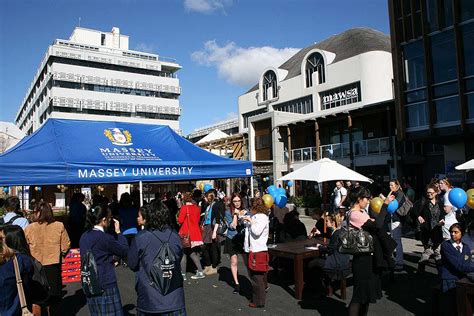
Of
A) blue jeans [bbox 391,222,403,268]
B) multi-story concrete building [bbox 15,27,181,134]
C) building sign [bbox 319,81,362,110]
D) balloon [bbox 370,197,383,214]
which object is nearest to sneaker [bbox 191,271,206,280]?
balloon [bbox 370,197,383,214]

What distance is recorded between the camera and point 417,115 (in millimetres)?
17891

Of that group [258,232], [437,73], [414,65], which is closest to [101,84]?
[414,65]

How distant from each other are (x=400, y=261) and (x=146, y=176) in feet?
17.9

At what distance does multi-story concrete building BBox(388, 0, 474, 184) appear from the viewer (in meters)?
15.9

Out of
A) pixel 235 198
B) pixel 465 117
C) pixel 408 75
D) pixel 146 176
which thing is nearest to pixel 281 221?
pixel 235 198

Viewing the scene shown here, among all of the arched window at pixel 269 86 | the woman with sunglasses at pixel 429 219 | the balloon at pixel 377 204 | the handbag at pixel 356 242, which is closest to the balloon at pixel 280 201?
the balloon at pixel 377 204

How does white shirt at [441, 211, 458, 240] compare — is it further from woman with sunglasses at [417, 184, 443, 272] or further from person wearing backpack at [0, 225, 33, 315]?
person wearing backpack at [0, 225, 33, 315]

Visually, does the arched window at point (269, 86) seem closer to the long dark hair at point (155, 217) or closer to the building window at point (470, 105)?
the building window at point (470, 105)

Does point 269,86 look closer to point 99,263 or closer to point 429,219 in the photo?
point 429,219

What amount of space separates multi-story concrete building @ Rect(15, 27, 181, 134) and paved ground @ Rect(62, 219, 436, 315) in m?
53.9

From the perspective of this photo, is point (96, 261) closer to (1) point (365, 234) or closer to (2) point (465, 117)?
(1) point (365, 234)

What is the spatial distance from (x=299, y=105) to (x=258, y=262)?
28.6 m

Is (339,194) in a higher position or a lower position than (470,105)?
lower

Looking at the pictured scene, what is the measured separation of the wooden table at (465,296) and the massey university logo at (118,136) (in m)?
6.96
